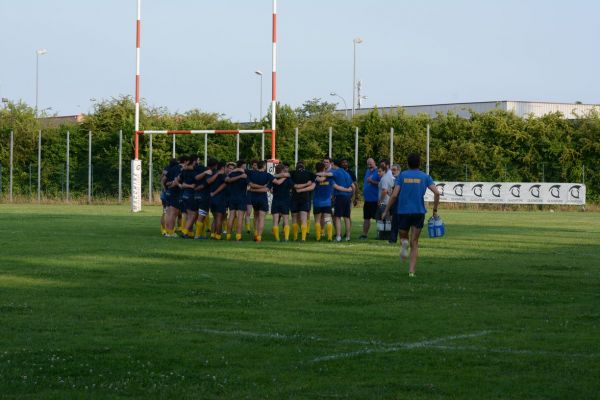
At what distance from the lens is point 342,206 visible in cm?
2520

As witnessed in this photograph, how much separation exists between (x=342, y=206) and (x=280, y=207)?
55.7 inches

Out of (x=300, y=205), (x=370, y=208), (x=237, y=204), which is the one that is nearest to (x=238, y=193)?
(x=237, y=204)

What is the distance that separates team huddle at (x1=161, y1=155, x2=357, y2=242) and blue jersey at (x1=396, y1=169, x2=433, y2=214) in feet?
27.2

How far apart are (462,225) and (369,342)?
80.0 feet

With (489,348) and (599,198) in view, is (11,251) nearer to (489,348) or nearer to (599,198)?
(489,348)

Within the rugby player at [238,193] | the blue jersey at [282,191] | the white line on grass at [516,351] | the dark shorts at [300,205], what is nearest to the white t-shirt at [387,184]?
the dark shorts at [300,205]

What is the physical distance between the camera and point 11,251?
68.6 ft

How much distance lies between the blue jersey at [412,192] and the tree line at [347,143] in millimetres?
38052

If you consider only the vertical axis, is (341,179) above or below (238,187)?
above

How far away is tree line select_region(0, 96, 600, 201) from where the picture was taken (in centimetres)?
5412

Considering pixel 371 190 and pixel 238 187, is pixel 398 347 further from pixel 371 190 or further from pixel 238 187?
pixel 371 190

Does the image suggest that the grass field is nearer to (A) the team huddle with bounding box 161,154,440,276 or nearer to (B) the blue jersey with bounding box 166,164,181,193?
(A) the team huddle with bounding box 161,154,440,276

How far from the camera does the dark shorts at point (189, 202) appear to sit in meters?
25.5

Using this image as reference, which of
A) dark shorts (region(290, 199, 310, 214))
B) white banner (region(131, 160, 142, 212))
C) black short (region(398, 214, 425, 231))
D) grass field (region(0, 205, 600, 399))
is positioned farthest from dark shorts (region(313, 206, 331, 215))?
white banner (region(131, 160, 142, 212))
